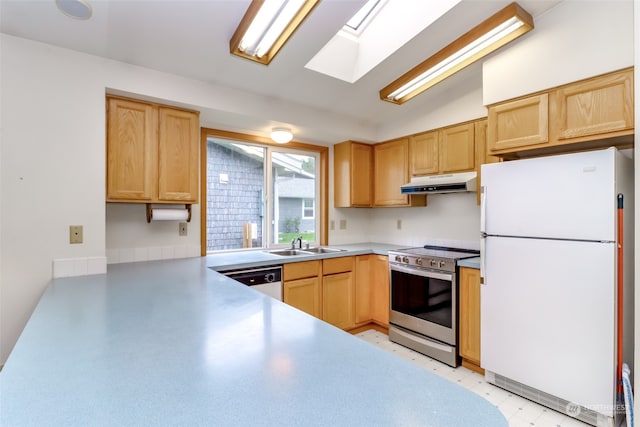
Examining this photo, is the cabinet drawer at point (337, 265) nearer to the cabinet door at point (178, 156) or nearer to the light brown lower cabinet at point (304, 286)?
the light brown lower cabinet at point (304, 286)

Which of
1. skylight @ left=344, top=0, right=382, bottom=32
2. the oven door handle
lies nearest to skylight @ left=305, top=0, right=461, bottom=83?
skylight @ left=344, top=0, right=382, bottom=32

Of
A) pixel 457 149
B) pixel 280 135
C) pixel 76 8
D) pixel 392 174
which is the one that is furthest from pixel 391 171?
pixel 76 8

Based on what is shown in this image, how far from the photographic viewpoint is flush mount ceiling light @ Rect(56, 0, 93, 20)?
1.63 meters

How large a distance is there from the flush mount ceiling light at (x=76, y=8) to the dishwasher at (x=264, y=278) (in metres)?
1.86

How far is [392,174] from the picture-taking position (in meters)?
3.54

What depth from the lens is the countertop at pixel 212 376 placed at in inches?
23.3

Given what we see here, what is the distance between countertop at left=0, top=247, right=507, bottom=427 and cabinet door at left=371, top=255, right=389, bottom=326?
2155 millimetres

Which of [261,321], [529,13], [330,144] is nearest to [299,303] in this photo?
[261,321]

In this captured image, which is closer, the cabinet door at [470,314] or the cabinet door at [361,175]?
the cabinet door at [470,314]

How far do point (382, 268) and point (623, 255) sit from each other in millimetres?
1873

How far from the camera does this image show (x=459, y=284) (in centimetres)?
254

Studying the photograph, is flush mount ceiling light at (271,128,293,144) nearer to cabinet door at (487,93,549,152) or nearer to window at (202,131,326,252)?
window at (202,131,326,252)

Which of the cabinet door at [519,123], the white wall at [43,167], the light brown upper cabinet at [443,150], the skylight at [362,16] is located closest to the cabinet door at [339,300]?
the light brown upper cabinet at [443,150]

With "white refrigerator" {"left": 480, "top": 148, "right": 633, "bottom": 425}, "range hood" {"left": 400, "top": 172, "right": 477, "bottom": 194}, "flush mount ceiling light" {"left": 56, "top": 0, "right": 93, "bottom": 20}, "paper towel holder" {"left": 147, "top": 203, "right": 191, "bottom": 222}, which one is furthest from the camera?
"range hood" {"left": 400, "top": 172, "right": 477, "bottom": 194}
